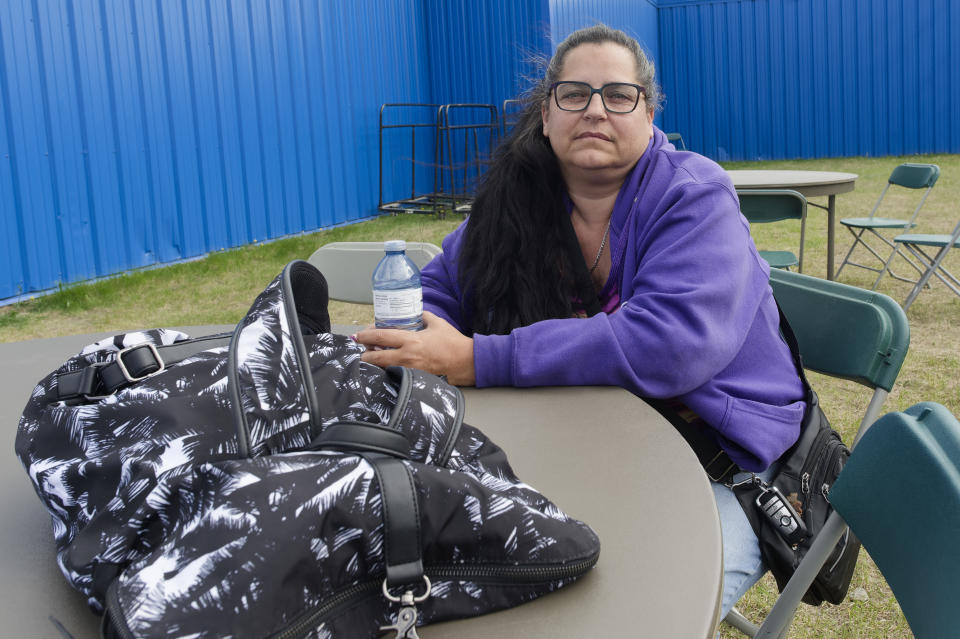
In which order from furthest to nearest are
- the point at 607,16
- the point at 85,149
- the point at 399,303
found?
the point at 607,16
the point at 85,149
the point at 399,303

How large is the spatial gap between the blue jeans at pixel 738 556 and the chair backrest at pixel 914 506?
341mm

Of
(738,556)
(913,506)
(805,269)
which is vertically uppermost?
(913,506)

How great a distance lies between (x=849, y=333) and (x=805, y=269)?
202 inches

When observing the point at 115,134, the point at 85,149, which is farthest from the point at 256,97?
the point at 85,149

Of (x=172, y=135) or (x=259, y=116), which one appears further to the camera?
(x=259, y=116)

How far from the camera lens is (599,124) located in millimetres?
1741

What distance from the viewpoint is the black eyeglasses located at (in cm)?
175

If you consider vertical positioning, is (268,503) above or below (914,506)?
above

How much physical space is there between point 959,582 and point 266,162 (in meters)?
8.30

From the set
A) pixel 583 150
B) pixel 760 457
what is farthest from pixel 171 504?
pixel 583 150

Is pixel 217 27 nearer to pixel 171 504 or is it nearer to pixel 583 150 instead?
pixel 583 150

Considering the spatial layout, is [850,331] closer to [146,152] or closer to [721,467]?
[721,467]

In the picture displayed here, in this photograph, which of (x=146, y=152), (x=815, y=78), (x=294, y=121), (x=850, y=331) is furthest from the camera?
(x=815, y=78)

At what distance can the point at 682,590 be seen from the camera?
2.47 feet
